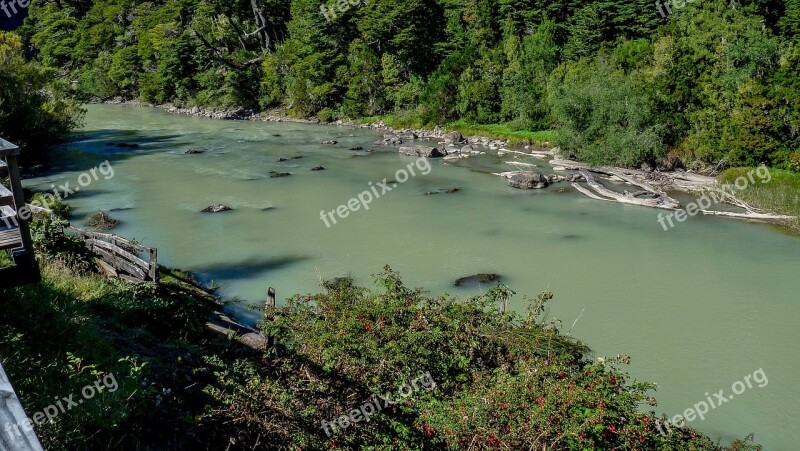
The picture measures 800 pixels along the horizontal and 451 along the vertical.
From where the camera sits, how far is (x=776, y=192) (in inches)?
932

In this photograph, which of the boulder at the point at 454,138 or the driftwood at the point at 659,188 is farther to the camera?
the boulder at the point at 454,138

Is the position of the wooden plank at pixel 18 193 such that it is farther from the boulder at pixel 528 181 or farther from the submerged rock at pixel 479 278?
the boulder at pixel 528 181

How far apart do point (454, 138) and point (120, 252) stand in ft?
101

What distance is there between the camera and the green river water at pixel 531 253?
1229cm

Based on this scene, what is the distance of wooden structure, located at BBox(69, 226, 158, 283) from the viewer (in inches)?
442

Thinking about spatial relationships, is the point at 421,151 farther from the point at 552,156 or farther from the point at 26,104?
the point at 26,104

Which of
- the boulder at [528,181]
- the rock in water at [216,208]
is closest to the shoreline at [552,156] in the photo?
the boulder at [528,181]

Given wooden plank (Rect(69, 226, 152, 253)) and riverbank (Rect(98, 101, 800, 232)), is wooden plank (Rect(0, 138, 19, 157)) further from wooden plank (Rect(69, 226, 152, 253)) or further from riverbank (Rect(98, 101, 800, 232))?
riverbank (Rect(98, 101, 800, 232))

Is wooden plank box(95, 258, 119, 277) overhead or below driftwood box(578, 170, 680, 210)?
overhead

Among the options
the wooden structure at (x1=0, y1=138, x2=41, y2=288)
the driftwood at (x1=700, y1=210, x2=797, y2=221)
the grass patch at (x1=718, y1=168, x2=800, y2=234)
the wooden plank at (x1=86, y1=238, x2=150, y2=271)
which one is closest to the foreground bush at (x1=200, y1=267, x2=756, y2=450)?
the wooden structure at (x1=0, y1=138, x2=41, y2=288)

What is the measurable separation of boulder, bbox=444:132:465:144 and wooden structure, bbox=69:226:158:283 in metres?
29.2

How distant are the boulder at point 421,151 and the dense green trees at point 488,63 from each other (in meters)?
7.23

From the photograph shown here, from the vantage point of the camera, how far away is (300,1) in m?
60.4

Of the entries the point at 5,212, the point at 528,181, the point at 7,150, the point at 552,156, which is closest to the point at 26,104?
the point at 528,181
